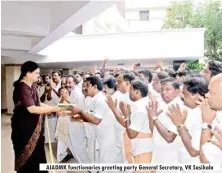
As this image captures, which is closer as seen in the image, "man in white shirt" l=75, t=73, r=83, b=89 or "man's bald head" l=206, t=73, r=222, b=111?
"man's bald head" l=206, t=73, r=222, b=111

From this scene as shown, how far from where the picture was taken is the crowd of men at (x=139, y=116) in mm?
2393

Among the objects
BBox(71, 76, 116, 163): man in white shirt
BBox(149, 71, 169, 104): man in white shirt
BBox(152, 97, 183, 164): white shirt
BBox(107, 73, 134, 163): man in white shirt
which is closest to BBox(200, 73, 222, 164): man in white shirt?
BBox(152, 97, 183, 164): white shirt

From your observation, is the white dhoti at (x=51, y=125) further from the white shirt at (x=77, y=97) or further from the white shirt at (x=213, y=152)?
the white shirt at (x=213, y=152)

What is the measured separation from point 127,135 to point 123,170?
0.96 ft

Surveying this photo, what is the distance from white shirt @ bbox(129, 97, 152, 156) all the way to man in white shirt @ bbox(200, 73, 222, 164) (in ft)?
1.40

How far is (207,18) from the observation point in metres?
2.53

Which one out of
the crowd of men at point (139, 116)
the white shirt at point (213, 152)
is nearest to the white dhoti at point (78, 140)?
the crowd of men at point (139, 116)

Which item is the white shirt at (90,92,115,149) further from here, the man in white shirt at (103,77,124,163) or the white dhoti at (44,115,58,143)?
the white dhoti at (44,115,58,143)

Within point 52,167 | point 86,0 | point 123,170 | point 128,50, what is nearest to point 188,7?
point 128,50

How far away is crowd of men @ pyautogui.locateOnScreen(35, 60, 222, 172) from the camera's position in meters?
2.39

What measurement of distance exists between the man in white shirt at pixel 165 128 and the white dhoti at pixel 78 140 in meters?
0.63

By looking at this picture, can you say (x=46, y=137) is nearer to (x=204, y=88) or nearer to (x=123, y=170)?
(x=123, y=170)

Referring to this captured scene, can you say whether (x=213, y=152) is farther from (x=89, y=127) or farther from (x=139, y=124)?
(x=89, y=127)

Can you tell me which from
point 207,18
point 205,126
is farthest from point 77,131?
point 207,18
